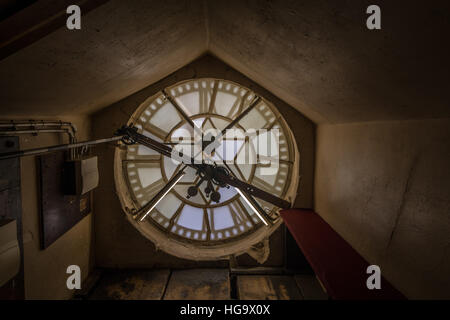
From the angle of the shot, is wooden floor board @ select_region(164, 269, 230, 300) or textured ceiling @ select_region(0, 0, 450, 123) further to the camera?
wooden floor board @ select_region(164, 269, 230, 300)

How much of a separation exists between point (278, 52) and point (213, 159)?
7.01 ft

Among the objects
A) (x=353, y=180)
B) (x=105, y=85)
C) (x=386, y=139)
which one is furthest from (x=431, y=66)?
(x=105, y=85)

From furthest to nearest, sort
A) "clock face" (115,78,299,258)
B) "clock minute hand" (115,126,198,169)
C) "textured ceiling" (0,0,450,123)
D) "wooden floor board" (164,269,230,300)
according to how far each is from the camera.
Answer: "clock face" (115,78,299,258), "wooden floor board" (164,269,230,300), "clock minute hand" (115,126,198,169), "textured ceiling" (0,0,450,123)

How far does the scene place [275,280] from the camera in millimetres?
3564

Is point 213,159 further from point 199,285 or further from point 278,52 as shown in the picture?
point 278,52

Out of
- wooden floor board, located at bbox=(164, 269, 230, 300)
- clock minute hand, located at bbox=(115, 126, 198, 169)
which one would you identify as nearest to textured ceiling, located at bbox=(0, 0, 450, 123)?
clock minute hand, located at bbox=(115, 126, 198, 169)

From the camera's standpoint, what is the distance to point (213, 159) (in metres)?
3.88

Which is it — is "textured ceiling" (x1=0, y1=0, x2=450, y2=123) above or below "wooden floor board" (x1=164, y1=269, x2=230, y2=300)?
above

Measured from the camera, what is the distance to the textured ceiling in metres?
1.13

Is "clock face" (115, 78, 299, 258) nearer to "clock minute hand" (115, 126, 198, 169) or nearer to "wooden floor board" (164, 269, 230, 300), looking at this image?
"wooden floor board" (164, 269, 230, 300)

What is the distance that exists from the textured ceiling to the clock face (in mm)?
1161

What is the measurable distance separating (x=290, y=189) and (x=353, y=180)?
148cm

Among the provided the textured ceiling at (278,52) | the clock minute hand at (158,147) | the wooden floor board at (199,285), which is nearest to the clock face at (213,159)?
the wooden floor board at (199,285)

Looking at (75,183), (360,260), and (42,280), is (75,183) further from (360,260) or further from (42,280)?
(360,260)
